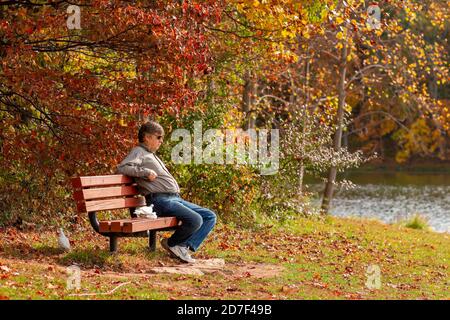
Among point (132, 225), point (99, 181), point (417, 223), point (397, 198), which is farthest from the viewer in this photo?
point (397, 198)

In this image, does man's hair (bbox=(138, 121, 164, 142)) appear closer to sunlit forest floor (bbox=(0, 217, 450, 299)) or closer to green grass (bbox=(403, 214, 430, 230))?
sunlit forest floor (bbox=(0, 217, 450, 299))

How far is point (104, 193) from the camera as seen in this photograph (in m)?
9.38

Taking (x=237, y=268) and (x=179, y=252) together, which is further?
(x=237, y=268)

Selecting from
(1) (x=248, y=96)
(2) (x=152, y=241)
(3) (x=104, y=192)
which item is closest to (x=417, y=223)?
(1) (x=248, y=96)

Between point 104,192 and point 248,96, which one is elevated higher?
point 248,96

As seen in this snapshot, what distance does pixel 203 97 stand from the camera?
14.9 meters

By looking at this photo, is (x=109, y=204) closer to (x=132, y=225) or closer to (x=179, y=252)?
(x=132, y=225)

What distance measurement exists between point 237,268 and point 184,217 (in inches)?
35.3

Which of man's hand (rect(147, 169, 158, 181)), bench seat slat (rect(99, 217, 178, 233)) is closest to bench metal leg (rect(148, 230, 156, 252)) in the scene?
bench seat slat (rect(99, 217, 178, 233))

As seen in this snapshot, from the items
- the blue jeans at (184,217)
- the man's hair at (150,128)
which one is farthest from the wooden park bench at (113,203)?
the man's hair at (150,128)

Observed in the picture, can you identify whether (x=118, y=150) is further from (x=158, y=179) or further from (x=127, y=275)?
(x=127, y=275)

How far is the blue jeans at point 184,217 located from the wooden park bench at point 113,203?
0.36 ft

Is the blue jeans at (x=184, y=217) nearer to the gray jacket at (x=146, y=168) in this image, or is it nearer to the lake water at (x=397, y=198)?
the gray jacket at (x=146, y=168)
